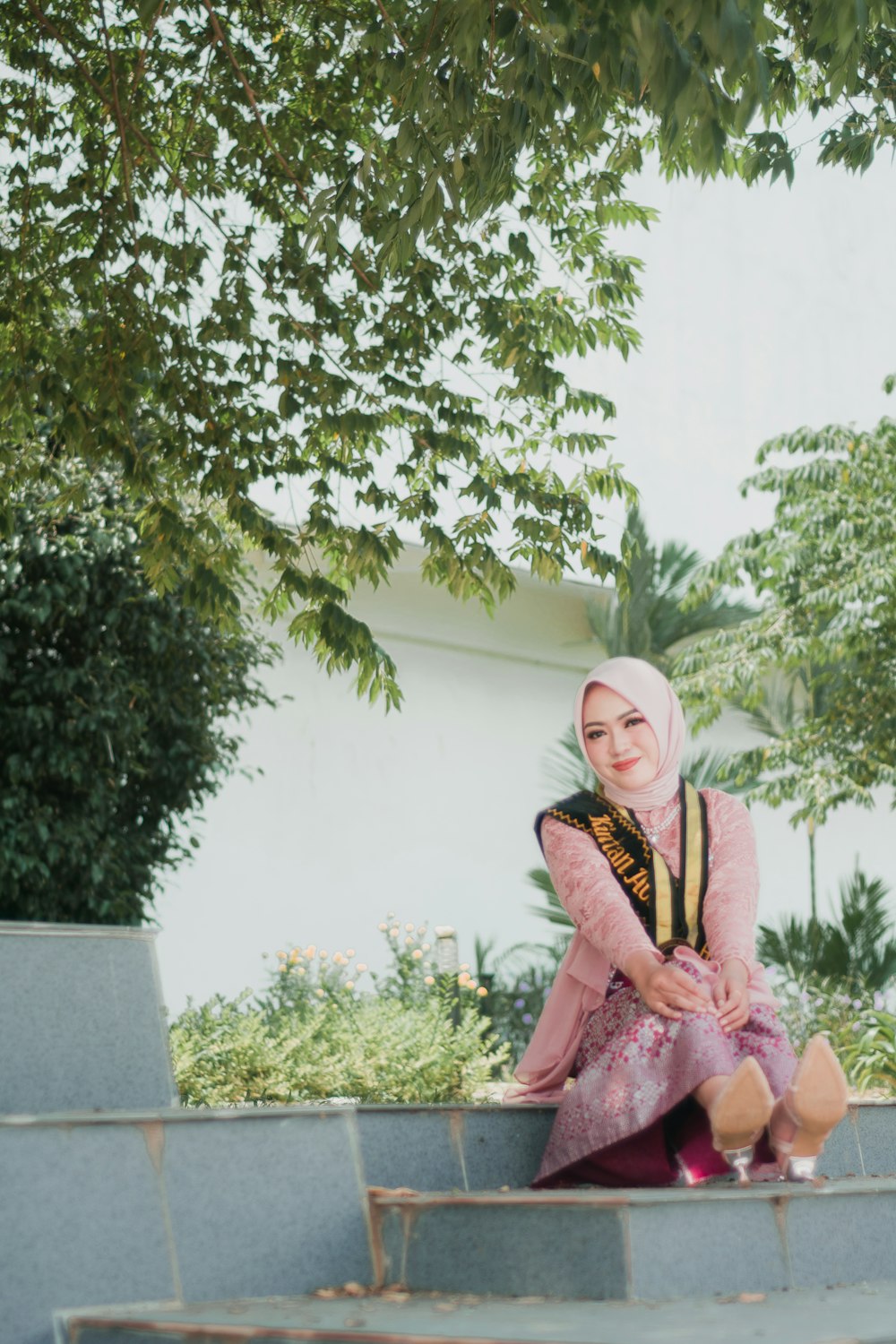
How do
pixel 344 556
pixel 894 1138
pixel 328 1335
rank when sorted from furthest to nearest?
1. pixel 344 556
2. pixel 894 1138
3. pixel 328 1335

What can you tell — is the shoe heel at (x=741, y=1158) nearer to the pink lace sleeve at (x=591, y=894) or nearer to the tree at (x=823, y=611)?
the pink lace sleeve at (x=591, y=894)

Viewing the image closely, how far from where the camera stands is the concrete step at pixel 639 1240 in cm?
238

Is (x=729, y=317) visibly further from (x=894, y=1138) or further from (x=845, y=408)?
(x=894, y=1138)

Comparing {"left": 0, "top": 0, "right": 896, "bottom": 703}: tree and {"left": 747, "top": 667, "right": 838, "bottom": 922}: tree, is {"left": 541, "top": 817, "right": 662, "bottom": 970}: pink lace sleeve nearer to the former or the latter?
{"left": 0, "top": 0, "right": 896, "bottom": 703}: tree

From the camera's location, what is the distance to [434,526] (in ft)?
17.6

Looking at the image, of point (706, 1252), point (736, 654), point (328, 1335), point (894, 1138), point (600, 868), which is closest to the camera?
point (328, 1335)

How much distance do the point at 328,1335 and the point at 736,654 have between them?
8280 mm

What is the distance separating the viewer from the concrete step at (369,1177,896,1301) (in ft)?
7.79

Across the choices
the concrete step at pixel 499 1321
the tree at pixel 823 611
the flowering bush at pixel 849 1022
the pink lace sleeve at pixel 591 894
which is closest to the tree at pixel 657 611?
the tree at pixel 823 611

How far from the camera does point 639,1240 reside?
2363 millimetres

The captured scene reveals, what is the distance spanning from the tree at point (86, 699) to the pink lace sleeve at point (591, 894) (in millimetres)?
4519

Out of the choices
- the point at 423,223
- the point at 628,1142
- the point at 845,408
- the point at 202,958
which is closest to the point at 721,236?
the point at 845,408

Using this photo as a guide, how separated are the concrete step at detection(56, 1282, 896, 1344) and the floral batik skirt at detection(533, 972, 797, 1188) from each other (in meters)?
0.48

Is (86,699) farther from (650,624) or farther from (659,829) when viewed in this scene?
(650,624)
